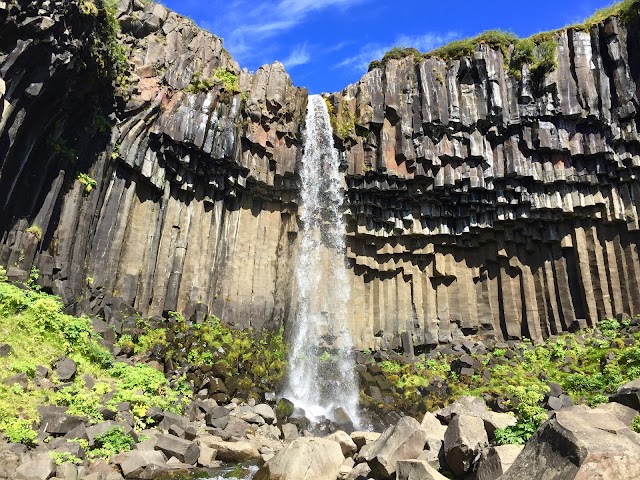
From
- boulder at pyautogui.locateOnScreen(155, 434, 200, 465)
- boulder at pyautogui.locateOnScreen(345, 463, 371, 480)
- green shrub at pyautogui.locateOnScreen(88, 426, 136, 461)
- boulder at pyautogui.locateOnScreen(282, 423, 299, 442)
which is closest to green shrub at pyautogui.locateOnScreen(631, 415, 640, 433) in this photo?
boulder at pyautogui.locateOnScreen(345, 463, 371, 480)

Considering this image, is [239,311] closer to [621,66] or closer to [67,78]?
[67,78]

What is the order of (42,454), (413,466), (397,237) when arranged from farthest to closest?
1. (397,237)
2. (42,454)
3. (413,466)

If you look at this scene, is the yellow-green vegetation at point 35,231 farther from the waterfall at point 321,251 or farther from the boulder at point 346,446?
the waterfall at point 321,251

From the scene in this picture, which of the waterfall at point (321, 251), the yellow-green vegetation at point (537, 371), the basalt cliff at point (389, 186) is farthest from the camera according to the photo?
the waterfall at point (321, 251)

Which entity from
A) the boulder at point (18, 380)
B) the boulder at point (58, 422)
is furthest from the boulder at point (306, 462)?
the boulder at point (18, 380)

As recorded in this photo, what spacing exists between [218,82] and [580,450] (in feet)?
69.9

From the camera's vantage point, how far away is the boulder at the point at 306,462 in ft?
28.5

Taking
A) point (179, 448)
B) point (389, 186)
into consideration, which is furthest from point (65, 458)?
point (389, 186)

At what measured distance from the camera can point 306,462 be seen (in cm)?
877

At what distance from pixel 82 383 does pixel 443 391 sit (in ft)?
44.2

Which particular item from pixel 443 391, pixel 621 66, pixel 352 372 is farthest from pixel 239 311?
pixel 621 66

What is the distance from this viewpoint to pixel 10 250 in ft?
48.3

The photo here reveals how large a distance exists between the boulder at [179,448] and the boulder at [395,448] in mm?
4392

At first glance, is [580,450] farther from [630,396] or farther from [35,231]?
[35,231]
